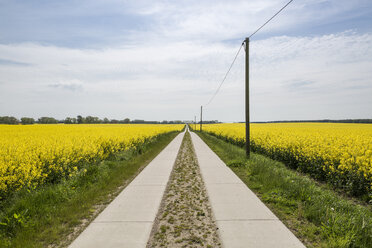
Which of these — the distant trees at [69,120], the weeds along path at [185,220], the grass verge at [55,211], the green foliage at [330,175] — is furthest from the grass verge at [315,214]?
the distant trees at [69,120]

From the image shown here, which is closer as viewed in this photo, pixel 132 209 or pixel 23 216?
pixel 23 216

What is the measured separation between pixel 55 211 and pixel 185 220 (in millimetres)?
2750

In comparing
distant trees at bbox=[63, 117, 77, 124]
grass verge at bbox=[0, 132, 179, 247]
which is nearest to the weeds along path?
grass verge at bbox=[0, 132, 179, 247]

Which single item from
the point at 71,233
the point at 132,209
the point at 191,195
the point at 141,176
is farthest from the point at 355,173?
the point at 71,233

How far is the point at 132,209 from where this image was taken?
454 centimetres

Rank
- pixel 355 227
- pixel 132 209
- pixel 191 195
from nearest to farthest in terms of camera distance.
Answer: pixel 355 227, pixel 132 209, pixel 191 195

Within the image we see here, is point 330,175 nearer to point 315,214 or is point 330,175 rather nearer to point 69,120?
point 315,214

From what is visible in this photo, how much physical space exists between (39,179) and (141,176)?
3.04 m

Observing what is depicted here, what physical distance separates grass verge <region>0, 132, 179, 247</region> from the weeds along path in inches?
57.2

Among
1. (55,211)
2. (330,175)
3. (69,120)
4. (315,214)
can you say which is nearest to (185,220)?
(315,214)

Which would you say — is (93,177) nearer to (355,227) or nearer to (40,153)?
(40,153)

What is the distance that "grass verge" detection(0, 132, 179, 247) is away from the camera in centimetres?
348

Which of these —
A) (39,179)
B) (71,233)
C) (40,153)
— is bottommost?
(71,233)

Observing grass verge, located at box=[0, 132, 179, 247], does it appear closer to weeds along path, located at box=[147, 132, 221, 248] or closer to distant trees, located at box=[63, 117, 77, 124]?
weeds along path, located at box=[147, 132, 221, 248]
